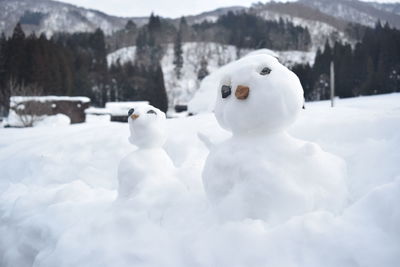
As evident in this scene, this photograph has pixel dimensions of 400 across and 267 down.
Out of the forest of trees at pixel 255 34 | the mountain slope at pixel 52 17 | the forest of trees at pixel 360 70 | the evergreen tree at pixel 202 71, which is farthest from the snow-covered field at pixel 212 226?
the mountain slope at pixel 52 17

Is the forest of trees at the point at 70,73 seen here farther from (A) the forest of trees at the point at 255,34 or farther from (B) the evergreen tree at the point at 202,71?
(A) the forest of trees at the point at 255,34

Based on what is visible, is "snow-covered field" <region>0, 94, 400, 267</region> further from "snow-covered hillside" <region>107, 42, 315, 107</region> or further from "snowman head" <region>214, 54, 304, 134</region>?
"snow-covered hillside" <region>107, 42, 315, 107</region>

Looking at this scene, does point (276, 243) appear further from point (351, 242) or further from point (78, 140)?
point (78, 140)

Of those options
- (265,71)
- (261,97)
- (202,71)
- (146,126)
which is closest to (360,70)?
(146,126)

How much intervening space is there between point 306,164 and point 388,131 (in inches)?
81.0

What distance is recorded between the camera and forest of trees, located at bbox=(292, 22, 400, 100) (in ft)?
87.7

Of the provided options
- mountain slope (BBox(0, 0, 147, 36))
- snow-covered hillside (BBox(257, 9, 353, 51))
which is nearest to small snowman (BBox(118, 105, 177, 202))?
snow-covered hillside (BBox(257, 9, 353, 51))

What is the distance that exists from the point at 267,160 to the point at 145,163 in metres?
1.34

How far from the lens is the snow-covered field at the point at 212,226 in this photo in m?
1.77

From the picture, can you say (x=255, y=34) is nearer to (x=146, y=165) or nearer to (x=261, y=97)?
(x=146, y=165)

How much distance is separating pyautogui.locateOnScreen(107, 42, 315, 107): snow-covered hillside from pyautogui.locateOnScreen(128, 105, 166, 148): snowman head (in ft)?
156

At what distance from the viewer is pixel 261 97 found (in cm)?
215

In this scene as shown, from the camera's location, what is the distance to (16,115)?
1461cm

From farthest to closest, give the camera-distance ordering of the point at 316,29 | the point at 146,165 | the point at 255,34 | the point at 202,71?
the point at 316,29 → the point at 255,34 → the point at 202,71 → the point at 146,165
